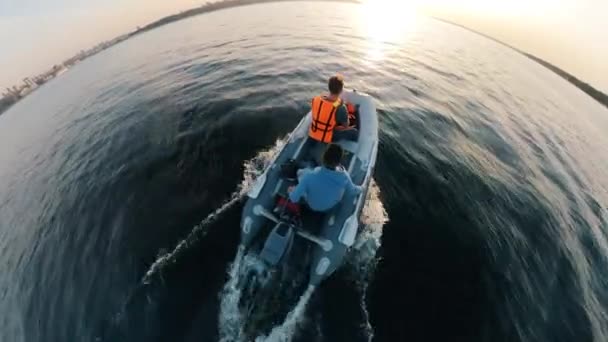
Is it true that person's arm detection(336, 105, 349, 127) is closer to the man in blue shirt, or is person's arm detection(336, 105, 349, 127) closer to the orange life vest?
the orange life vest

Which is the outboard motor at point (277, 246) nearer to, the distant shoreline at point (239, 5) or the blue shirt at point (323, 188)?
the blue shirt at point (323, 188)

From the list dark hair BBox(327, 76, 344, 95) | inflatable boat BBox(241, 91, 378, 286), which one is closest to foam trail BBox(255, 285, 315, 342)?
inflatable boat BBox(241, 91, 378, 286)

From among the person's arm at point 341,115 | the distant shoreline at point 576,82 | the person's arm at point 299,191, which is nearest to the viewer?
the person's arm at point 299,191

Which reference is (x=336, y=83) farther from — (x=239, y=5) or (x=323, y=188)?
(x=239, y=5)

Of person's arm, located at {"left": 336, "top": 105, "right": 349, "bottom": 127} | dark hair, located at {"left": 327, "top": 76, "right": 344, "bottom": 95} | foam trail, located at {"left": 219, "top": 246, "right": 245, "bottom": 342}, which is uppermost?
dark hair, located at {"left": 327, "top": 76, "right": 344, "bottom": 95}

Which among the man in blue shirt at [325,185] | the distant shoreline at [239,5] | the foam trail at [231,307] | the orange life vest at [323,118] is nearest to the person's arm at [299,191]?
the man in blue shirt at [325,185]

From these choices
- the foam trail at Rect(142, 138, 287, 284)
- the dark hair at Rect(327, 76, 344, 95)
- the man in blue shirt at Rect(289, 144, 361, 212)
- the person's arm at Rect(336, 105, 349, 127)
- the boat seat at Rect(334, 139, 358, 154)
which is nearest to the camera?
the man in blue shirt at Rect(289, 144, 361, 212)

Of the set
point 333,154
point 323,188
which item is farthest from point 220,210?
point 333,154
